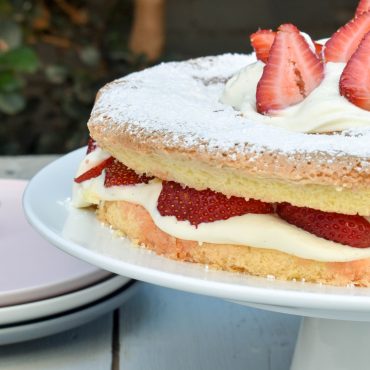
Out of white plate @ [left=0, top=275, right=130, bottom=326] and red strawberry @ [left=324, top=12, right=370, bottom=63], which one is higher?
red strawberry @ [left=324, top=12, right=370, bottom=63]

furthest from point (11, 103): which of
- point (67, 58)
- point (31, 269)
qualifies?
point (31, 269)

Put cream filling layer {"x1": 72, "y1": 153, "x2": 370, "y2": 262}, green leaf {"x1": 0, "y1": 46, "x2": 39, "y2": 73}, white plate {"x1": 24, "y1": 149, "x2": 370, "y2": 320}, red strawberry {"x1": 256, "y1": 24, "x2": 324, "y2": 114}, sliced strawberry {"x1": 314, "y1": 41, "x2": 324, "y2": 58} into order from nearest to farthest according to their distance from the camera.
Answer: white plate {"x1": 24, "y1": 149, "x2": 370, "y2": 320}
cream filling layer {"x1": 72, "y1": 153, "x2": 370, "y2": 262}
red strawberry {"x1": 256, "y1": 24, "x2": 324, "y2": 114}
sliced strawberry {"x1": 314, "y1": 41, "x2": 324, "y2": 58}
green leaf {"x1": 0, "y1": 46, "x2": 39, "y2": 73}

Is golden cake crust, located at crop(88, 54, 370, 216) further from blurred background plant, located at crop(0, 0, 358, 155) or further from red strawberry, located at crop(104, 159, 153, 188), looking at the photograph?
blurred background plant, located at crop(0, 0, 358, 155)

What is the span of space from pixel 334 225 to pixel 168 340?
418mm

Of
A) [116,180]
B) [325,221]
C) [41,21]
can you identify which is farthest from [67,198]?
[41,21]

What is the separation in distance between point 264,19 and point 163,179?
2540mm

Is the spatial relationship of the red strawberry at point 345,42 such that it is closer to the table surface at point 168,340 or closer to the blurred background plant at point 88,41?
the table surface at point 168,340

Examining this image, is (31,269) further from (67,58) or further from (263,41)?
(67,58)

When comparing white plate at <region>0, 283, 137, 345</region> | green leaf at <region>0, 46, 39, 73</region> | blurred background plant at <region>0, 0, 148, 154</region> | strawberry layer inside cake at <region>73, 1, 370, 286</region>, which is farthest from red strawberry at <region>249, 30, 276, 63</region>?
blurred background plant at <region>0, 0, 148, 154</region>

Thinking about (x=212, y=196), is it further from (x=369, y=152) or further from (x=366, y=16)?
(x=366, y=16)

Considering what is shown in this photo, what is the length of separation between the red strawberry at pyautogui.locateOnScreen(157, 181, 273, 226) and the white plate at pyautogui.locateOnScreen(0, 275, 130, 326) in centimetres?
22

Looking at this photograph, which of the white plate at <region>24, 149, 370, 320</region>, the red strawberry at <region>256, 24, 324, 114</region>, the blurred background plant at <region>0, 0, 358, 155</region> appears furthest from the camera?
the blurred background plant at <region>0, 0, 358, 155</region>

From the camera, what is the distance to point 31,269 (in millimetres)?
1203

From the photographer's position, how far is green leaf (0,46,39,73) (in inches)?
102
